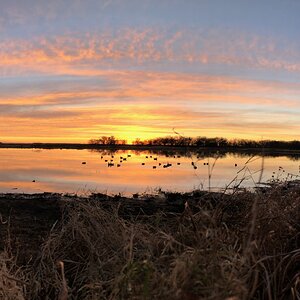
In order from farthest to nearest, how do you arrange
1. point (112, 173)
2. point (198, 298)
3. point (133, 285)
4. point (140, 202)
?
point (112, 173)
point (140, 202)
point (133, 285)
point (198, 298)

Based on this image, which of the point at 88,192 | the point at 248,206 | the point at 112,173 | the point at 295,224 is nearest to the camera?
the point at 295,224

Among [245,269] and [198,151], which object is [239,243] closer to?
[245,269]

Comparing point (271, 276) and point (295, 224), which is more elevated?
point (295, 224)

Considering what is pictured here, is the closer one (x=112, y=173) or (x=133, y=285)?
(x=133, y=285)

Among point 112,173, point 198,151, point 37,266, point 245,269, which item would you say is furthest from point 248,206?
point 112,173

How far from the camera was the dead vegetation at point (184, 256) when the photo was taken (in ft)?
10.8

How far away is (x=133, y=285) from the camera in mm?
3605

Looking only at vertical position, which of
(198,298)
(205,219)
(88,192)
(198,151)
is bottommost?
(88,192)

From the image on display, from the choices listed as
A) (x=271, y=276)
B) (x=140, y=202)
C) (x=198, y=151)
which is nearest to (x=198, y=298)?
(x=271, y=276)

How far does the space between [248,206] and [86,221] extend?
2421 mm

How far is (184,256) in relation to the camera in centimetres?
370

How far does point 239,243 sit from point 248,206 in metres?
1.00

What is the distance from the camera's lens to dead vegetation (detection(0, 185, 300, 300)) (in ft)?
10.8

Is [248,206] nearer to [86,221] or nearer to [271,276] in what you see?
[271,276]
